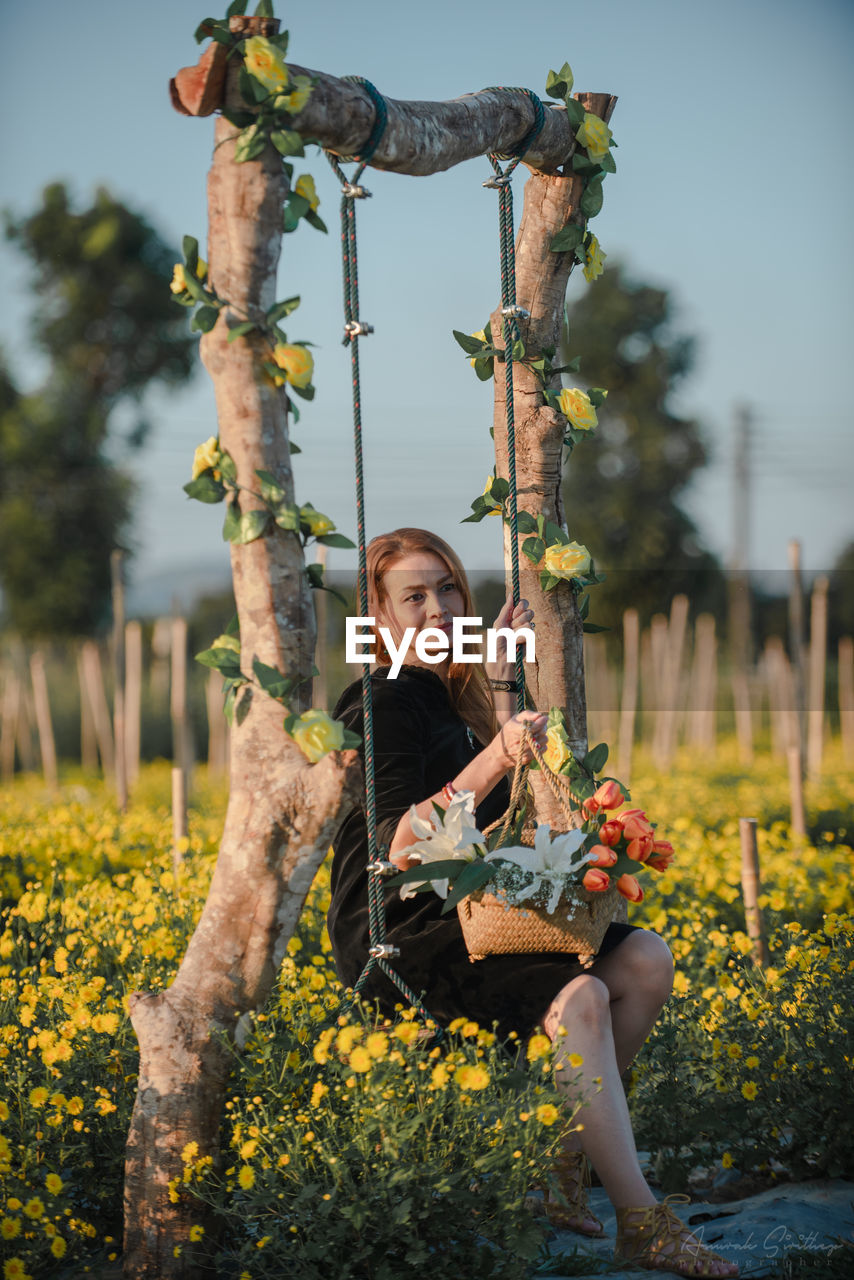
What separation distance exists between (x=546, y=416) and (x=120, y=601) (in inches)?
233

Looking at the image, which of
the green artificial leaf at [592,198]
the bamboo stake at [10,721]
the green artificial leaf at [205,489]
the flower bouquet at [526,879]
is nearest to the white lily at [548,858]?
the flower bouquet at [526,879]

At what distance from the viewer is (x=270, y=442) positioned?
2236mm

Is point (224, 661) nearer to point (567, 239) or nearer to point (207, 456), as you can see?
point (207, 456)

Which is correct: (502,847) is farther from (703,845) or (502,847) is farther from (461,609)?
(703,845)

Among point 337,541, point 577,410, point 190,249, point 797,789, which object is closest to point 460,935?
point 337,541

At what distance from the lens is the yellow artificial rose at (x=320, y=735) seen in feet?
6.98

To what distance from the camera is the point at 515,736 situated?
230 centimetres

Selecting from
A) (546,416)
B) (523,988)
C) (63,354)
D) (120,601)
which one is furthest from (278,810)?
(63,354)

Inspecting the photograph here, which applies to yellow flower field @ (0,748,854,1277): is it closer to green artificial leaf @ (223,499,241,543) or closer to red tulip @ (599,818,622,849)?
red tulip @ (599,818,622,849)

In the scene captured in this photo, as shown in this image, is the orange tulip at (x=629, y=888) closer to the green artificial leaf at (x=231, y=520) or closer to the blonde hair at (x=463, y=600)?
the blonde hair at (x=463, y=600)

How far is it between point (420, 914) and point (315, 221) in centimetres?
138

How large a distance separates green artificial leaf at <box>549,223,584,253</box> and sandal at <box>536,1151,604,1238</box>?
204 centimetres

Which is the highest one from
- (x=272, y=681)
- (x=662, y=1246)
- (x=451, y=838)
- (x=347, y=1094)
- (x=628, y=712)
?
(x=272, y=681)

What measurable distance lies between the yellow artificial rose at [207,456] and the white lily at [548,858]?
0.90 m
